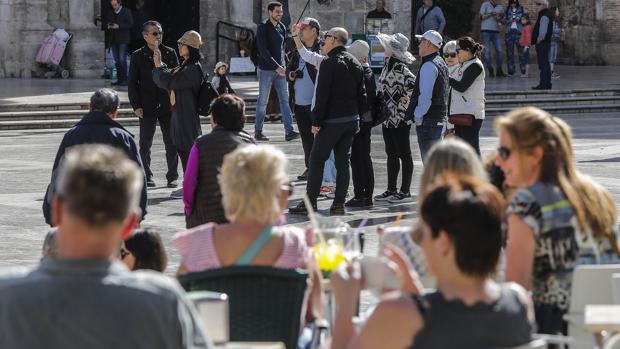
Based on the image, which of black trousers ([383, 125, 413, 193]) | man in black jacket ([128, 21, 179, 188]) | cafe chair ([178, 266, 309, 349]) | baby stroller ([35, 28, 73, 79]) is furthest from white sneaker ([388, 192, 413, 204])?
baby stroller ([35, 28, 73, 79])

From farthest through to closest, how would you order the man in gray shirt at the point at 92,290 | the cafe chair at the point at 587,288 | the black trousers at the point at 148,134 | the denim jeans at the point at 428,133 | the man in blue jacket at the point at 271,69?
the man in blue jacket at the point at 271,69
the black trousers at the point at 148,134
the denim jeans at the point at 428,133
the cafe chair at the point at 587,288
the man in gray shirt at the point at 92,290

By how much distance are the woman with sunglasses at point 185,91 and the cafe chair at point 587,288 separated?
929cm

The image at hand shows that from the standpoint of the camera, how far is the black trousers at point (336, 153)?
45.0 ft

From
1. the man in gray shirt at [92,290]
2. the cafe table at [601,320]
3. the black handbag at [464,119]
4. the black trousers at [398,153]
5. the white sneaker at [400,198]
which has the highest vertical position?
the man in gray shirt at [92,290]

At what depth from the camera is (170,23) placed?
34.1 meters

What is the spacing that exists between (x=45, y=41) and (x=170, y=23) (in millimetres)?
3726

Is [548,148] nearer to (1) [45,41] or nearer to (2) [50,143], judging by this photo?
(2) [50,143]

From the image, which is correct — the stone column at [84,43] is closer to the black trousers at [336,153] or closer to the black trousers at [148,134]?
the black trousers at [148,134]

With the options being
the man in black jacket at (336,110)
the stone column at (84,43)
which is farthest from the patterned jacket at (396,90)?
the stone column at (84,43)

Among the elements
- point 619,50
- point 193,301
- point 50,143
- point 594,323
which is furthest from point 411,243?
point 619,50

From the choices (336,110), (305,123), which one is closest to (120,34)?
(305,123)

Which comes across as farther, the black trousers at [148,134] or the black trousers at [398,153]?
the black trousers at [148,134]

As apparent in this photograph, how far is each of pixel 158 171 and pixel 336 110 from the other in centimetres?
436

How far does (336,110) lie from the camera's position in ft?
44.8
